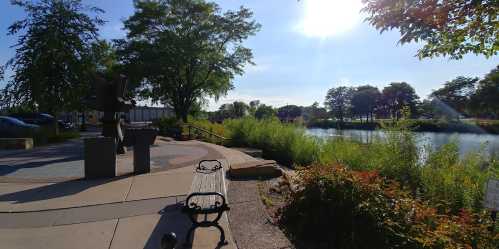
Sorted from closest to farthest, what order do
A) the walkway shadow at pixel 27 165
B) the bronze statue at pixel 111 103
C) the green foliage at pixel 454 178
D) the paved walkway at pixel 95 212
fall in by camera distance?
1. the paved walkway at pixel 95 212
2. the green foliage at pixel 454 178
3. the walkway shadow at pixel 27 165
4. the bronze statue at pixel 111 103

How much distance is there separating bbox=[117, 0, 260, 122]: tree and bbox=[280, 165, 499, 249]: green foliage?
76.7 ft

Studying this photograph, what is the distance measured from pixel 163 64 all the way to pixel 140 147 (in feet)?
66.6

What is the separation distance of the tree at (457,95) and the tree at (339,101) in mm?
28529

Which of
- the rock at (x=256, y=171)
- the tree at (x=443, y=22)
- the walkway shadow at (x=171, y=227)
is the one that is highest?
the tree at (x=443, y=22)

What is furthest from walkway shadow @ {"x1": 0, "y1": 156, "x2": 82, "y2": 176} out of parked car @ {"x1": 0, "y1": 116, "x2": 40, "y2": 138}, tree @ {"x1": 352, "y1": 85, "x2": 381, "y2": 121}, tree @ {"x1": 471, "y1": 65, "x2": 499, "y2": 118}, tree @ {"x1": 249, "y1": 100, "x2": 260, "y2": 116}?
tree @ {"x1": 352, "y1": 85, "x2": 381, "y2": 121}

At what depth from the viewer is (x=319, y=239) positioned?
3842 mm

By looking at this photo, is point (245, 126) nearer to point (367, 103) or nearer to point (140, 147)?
point (140, 147)

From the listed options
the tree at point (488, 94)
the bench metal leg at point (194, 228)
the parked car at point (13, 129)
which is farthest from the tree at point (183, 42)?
the tree at point (488, 94)

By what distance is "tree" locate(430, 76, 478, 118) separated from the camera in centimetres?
5266

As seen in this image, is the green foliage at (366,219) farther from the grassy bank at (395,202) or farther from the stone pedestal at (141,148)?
the stone pedestal at (141,148)

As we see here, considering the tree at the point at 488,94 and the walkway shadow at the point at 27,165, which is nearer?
the walkway shadow at the point at 27,165

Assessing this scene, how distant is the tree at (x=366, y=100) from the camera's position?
7769 cm

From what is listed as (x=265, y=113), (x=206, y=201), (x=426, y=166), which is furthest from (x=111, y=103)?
(x=265, y=113)

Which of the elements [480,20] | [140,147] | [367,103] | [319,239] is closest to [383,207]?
[319,239]
